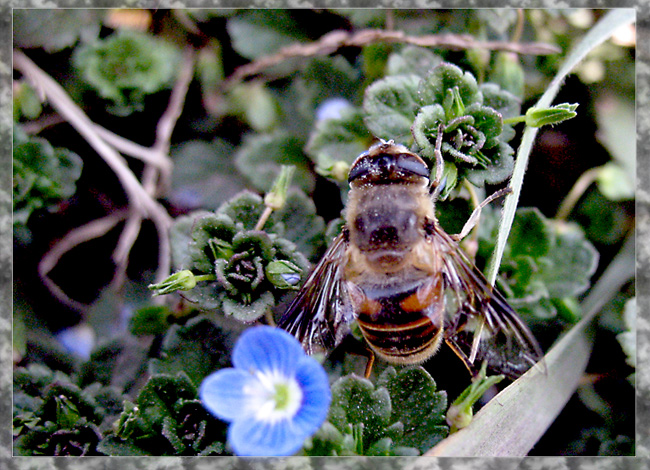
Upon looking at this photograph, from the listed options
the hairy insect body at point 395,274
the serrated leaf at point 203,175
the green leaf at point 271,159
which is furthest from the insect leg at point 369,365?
the serrated leaf at point 203,175

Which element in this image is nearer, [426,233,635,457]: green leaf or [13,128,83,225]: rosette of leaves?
[426,233,635,457]: green leaf

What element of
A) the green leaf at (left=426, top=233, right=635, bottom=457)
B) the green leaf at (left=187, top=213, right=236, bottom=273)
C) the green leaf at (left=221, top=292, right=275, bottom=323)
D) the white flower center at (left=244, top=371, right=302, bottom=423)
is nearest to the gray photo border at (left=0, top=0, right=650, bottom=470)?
the green leaf at (left=426, top=233, right=635, bottom=457)

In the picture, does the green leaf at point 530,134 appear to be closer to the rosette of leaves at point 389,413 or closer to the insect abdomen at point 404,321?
the insect abdomen at point 404,321

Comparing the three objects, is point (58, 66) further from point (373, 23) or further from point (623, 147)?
point (623, 147)

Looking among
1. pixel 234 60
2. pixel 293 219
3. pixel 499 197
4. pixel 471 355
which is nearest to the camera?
pixel 471 355

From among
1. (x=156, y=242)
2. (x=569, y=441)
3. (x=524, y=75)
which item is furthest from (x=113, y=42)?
(x=569, y=441)

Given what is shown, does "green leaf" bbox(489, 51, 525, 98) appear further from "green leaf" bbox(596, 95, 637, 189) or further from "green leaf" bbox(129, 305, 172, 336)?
"green leaf" bbox(129, 305, 172, 336)
